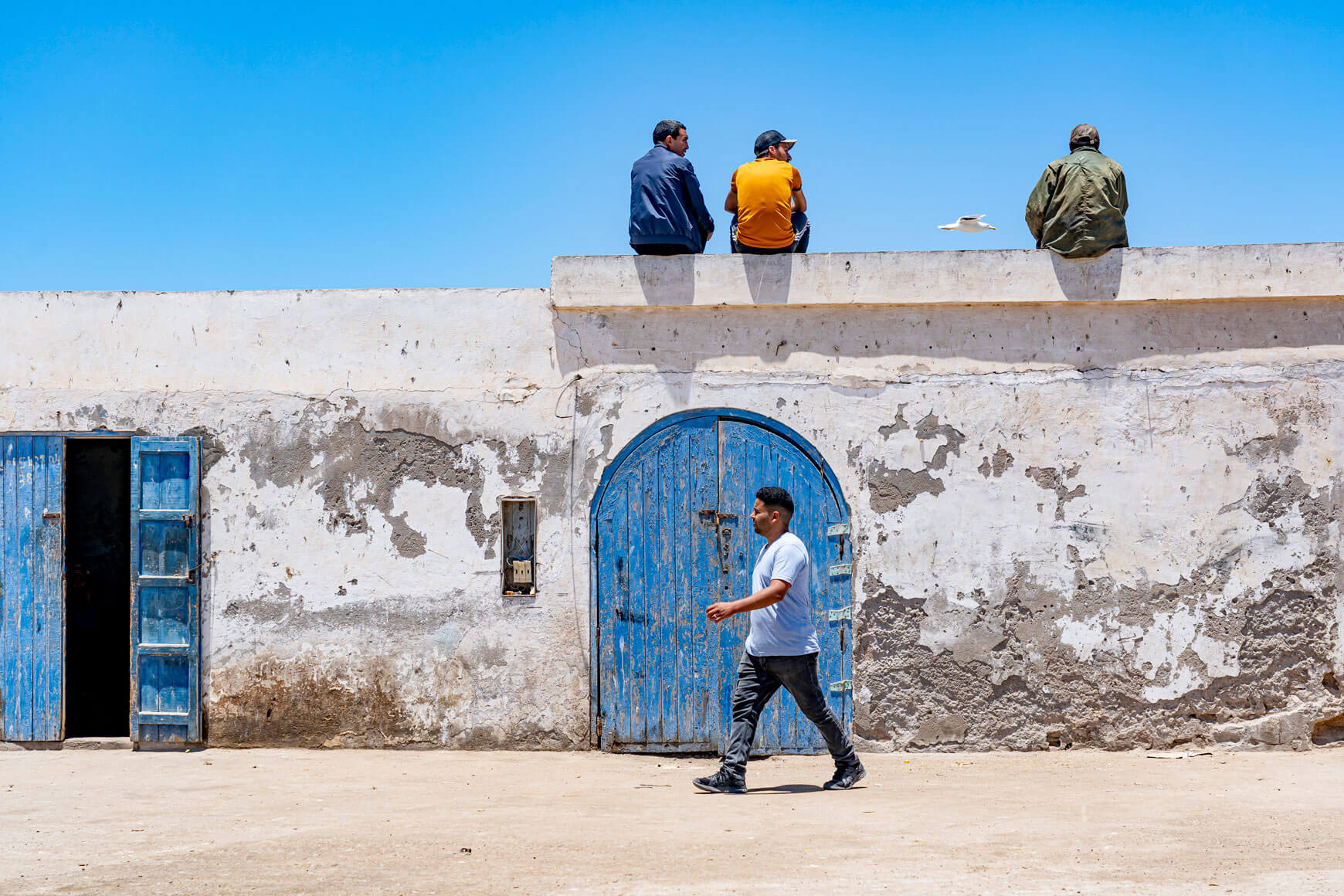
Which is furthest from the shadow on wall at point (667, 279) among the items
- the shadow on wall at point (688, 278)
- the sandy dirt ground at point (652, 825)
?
the sandy dirt ground at point (652, 825)

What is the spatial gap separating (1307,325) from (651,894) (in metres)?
5.72

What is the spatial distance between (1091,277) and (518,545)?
405cm

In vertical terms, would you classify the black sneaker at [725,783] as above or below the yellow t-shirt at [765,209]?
below

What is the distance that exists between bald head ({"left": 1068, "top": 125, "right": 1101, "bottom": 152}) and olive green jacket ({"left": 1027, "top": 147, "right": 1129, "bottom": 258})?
0.54 feet

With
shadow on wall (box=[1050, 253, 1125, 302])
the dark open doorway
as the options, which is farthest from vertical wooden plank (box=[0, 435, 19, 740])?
shadow on wall (box=[1050, 253, 1125, 302])

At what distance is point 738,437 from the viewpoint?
7.39 metres

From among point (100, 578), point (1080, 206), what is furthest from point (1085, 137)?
point (100, 578)

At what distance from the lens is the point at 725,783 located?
610 cm

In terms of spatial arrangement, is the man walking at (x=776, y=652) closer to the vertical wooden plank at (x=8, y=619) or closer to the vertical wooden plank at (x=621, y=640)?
the vertical wooden plank at (x=621, y=640)

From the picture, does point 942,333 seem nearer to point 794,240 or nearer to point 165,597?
point 794,240

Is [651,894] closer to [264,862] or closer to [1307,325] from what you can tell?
[264,862]

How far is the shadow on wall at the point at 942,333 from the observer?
7.36 metres

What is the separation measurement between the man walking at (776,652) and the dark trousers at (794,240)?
220cm

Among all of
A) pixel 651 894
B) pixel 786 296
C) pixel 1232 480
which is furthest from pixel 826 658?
pixel 651 894
